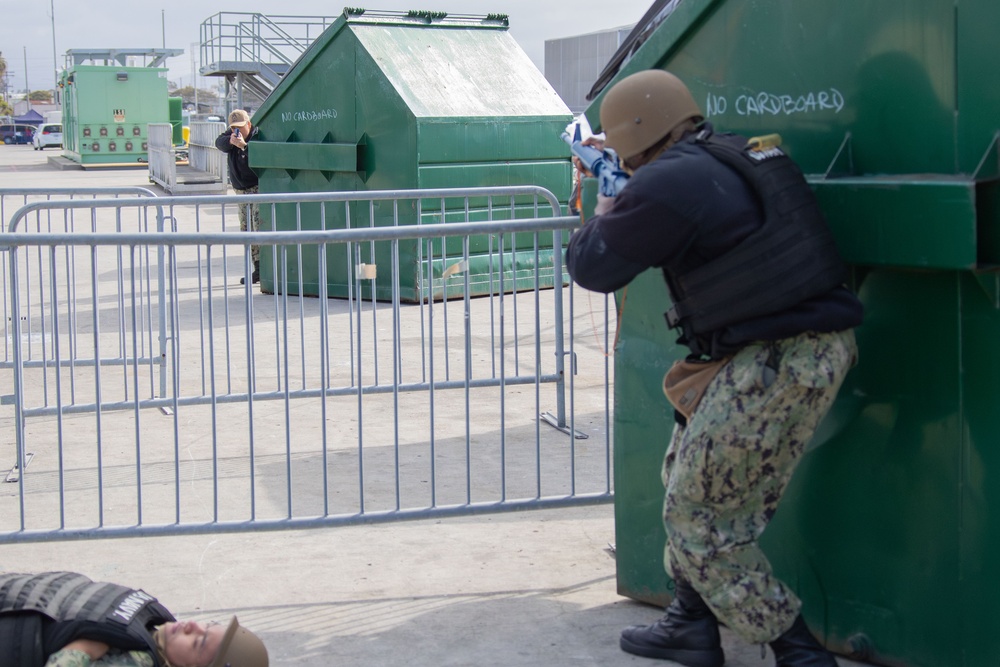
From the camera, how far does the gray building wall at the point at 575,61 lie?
121ft

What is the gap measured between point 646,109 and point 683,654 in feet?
5.16

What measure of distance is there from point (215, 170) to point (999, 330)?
28.2 metres

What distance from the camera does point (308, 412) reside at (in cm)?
695

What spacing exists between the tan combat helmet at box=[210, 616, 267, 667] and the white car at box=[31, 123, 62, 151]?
5684cm

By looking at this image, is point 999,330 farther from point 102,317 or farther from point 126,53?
point 126,53

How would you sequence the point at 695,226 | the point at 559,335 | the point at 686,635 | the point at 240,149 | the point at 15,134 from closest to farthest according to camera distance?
the point at 695,226
the point at 686,635
the point at 559,335
the point at 240,149
the point at 15,134

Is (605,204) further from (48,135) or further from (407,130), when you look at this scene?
(48,135)

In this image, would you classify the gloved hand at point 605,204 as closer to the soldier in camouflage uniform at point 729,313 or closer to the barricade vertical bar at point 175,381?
the soldier in camouflage uniform at point 729,313

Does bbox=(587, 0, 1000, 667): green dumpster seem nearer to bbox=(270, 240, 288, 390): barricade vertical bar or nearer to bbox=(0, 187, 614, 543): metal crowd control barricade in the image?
bbox=(0, 187, 614, 543): metal crowd control barricade

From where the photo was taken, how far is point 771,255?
292 centimetres

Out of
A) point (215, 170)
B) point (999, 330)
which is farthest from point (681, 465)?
point (215, 170)

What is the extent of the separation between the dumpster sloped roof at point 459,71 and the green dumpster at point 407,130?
13 mm

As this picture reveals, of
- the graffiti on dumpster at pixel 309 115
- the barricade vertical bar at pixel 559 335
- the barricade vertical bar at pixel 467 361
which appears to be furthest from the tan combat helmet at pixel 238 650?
the graffiti on dumpster at pixel 309 115

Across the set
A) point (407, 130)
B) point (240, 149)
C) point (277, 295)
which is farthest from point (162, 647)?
point (240, 149)
